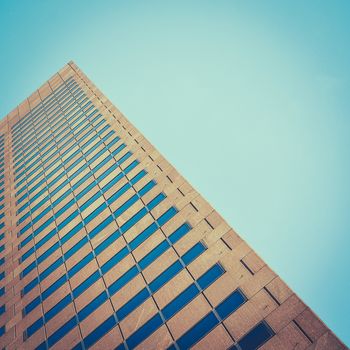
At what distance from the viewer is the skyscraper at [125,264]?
53.7 ft

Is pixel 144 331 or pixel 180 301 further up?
pixel 144 331

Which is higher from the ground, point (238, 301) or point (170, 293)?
point (170, 293)

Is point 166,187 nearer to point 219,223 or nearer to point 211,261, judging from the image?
point 219,223

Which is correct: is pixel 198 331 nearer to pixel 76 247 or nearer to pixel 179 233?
pixel 179 233

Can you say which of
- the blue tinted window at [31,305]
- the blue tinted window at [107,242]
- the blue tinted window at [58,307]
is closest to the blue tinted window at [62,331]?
the blue tinted window at [58,307]

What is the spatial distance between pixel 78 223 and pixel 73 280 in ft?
19.6

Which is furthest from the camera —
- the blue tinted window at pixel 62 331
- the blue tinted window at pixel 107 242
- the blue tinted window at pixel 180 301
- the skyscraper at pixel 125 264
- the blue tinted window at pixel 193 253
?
the blue tinted window at pixel 107 242

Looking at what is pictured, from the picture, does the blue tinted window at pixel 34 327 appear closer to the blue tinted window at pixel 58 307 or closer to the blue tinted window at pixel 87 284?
the blue tinted window at pixel 58 307

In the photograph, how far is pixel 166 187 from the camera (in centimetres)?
2517

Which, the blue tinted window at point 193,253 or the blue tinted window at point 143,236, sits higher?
the blue tinted window at point 143,236

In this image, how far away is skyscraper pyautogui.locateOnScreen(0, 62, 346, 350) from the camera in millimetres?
16375

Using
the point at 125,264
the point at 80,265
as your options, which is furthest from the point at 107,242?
the point at 125,264

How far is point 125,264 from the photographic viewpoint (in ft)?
72.6

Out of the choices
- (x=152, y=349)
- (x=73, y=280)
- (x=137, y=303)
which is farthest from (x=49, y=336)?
(x=152, y=349)
